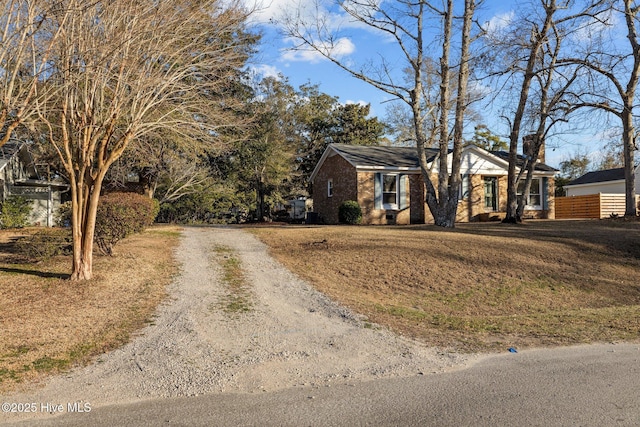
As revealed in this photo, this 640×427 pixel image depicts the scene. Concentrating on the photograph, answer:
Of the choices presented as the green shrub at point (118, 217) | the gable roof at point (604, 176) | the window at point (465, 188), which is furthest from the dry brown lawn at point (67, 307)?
the gable roof at point (604, 176)

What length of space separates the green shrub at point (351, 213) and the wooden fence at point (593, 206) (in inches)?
550

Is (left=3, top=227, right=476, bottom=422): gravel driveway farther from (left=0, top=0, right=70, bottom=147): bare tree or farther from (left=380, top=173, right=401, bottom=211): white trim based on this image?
(left=380, top=173, right=401, bottom=211): white trim

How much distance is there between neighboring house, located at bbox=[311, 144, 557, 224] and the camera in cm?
2334

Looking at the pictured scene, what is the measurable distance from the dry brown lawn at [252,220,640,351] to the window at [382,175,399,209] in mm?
6336

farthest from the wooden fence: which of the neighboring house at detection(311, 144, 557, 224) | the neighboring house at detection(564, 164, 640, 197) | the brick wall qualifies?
the brick wall

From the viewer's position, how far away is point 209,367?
546 centimetres

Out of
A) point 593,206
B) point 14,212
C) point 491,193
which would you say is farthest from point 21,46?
point 593,206

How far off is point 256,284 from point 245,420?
6268 mm

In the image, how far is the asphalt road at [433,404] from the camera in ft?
13.1

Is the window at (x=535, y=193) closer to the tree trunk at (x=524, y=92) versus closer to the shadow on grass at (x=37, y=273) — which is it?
the tree trunk at (x=524, y=92)

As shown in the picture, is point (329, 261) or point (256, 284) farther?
point (329, 261)

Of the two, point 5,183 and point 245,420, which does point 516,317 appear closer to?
point 245,420

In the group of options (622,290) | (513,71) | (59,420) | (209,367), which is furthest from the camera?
(513,71)

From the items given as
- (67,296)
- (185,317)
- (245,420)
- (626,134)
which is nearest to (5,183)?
(67,296)
